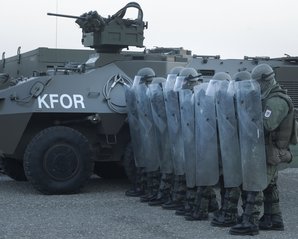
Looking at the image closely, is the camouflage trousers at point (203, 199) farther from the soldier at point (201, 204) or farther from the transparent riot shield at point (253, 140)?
the transparent riot shield at point (253, 140)

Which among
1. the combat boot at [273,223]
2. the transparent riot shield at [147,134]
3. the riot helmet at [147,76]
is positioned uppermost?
the riot helmet at [147,76]

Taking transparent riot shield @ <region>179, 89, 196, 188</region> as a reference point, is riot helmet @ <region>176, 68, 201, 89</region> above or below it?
above

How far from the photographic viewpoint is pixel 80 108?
29.6ft

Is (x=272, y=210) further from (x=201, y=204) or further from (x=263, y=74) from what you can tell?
(x=263, y=74)

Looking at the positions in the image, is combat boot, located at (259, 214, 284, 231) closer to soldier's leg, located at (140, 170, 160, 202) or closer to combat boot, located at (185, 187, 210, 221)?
combat boot, located at (185, 187, 210, 221)

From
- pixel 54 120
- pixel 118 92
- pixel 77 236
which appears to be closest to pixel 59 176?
pixel 54 120

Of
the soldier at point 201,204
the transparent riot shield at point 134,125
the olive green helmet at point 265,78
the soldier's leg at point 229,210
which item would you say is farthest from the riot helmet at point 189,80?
the soldier's leg at point 229,210

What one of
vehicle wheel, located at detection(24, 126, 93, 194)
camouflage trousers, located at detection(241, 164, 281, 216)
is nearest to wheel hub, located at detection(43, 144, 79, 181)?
vehicle wheel, located at detection(24, 126, 93, 194)

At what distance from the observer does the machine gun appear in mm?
9945

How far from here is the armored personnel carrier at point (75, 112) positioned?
8.80 m

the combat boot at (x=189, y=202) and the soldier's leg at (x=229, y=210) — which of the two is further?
the combat boot at (x=189, y=202)

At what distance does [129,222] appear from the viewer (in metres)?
7.01

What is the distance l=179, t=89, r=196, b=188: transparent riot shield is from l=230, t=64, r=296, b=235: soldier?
0.92 metres

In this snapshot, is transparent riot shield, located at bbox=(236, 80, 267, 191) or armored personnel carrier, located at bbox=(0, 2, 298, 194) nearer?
transparent riot shield, located at bbox=(236, 80, 267, 191)
